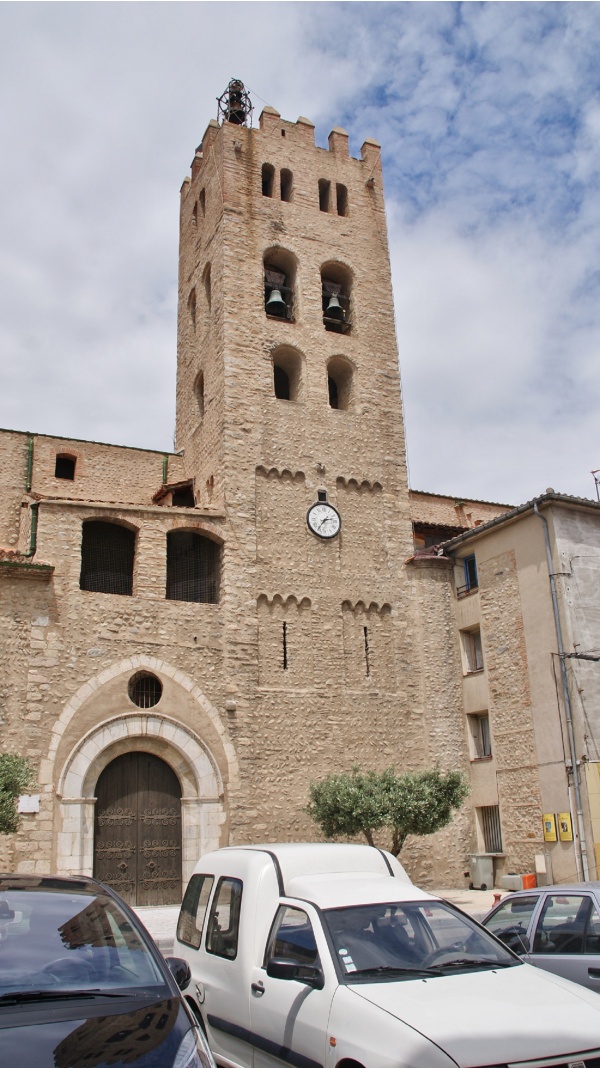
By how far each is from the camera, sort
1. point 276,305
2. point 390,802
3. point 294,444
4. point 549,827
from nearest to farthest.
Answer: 1. point 390,802
2. point 549,827
3. point 294,444
4. point 276,305

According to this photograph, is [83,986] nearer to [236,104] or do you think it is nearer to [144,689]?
[144,689]

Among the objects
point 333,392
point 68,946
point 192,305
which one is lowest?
point 68,946

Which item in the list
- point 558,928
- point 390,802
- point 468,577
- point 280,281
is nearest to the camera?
point 558,928

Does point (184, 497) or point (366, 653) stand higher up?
point (184, 497)

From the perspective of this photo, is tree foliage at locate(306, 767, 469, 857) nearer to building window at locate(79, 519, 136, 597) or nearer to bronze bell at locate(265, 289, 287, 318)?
building window at locate(79, 519, 136, 597)

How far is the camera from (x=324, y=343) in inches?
910

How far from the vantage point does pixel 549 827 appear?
674 inches

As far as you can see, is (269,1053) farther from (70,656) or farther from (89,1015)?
(70,656)

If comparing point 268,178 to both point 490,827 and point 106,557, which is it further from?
point 490,827

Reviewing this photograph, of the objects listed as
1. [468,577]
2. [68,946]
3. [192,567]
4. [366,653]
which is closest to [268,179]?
[192,567]

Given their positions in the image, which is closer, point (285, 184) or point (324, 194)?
point (285, 184)

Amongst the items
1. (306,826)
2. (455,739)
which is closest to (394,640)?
(455,739)

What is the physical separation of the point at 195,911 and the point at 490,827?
13.9 m

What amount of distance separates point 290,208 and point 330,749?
49.5 ft
